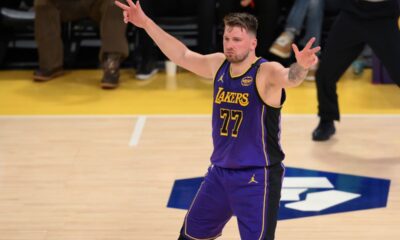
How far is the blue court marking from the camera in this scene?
5.41 metres

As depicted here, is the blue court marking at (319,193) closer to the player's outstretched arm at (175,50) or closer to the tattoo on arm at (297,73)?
the player's outstretched arm at (175,50)

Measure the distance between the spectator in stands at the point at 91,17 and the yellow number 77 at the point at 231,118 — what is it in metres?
4.33

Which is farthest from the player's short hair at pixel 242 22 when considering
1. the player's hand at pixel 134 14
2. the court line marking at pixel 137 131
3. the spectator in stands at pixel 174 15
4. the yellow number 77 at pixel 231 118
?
the spectator in stands at pixel 174 15

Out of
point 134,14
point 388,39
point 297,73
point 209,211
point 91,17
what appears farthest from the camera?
point 91,17

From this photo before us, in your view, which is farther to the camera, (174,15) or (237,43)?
(174,15)

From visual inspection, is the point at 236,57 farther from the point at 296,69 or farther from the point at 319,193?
the point at 319,193

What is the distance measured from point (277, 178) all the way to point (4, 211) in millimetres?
2136

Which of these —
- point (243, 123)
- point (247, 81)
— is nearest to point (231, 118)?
point (243, 123)

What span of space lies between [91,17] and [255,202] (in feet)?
16.1

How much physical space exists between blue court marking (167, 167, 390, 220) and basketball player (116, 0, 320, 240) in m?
1.21

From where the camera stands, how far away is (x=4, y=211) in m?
5.39

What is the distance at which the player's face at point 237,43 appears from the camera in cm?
399

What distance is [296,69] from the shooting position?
3.86 metres

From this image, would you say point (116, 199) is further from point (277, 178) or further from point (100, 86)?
point (100, 86)
